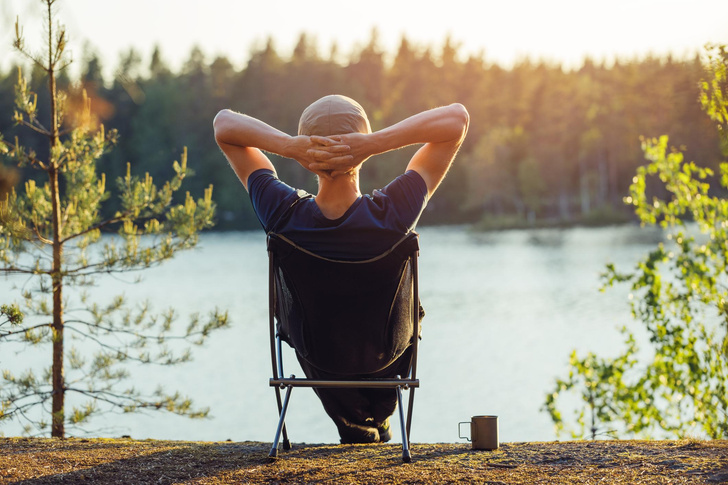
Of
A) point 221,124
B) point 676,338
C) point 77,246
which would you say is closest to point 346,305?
point 221,124

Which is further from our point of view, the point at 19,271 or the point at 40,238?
the point at 40,238

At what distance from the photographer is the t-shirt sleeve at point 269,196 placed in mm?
2762

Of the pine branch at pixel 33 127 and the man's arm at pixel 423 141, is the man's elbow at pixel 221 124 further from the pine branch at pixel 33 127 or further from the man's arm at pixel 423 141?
the pine branch at pixel 33 127

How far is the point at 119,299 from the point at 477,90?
70202mm

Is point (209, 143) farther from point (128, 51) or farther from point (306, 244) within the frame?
Result: point (306, 244)

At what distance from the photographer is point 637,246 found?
1323 inches

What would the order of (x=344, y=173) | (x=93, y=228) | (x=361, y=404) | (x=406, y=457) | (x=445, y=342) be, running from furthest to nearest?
(x=445, y=342), (x=93, y=228), (x=361, y=404), (x=344, y=173), (x=406, y=457)

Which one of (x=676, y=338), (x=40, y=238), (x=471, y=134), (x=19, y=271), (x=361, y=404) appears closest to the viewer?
(x=361, y=404)

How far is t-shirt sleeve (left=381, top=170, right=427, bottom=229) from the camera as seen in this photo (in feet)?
8.94

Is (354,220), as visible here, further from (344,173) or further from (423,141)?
(423,141)

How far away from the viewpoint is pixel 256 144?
9.28 ft

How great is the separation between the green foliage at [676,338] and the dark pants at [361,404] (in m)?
3.77

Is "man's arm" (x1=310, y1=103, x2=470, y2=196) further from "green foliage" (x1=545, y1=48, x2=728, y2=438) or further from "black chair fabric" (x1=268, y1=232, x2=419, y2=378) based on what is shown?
"green foliage" (x1=545, y1=48, x2=728, y2=438)

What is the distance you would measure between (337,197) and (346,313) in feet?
1.29
